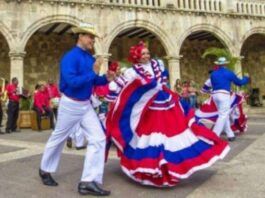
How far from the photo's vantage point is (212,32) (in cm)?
1738

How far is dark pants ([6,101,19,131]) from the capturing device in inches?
446

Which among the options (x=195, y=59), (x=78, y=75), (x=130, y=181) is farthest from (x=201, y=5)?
(x=78, y=75)

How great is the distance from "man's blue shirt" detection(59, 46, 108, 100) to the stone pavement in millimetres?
1046

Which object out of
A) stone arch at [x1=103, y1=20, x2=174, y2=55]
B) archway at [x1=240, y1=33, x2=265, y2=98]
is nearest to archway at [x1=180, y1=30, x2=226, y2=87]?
archway at [x1=240, y1=33, x2=265, y2=98]

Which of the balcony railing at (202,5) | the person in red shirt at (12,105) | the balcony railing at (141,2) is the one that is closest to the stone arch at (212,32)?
the balcony railing at (202,5)

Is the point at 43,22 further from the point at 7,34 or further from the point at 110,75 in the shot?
the point at 110,75

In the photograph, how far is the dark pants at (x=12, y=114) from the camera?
446 inches

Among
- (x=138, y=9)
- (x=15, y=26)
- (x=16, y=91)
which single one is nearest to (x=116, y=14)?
(x=138, y=9)

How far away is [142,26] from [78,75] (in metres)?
11.9

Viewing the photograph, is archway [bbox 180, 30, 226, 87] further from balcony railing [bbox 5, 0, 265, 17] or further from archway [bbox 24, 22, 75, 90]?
archway [bbox 24, 22, 75, 90]

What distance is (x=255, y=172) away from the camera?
16.7 ft

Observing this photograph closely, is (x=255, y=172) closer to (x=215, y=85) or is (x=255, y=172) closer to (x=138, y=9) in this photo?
(x=215, y=85)

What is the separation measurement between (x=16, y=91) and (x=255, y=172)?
804cm

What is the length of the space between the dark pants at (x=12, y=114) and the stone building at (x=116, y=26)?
276cm
